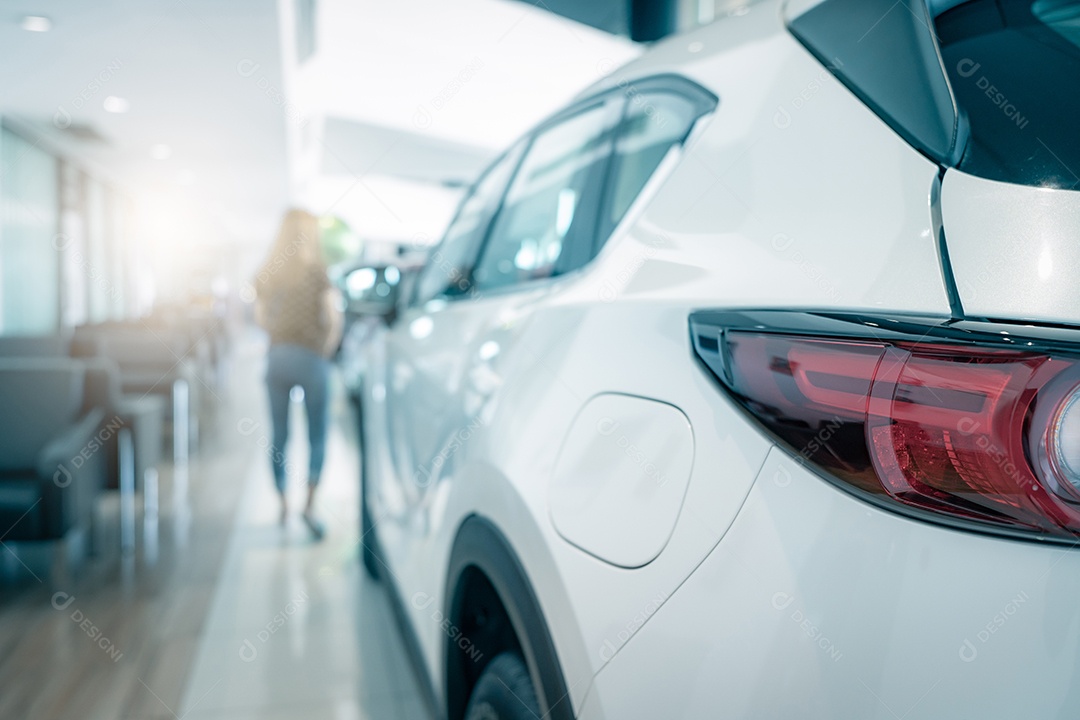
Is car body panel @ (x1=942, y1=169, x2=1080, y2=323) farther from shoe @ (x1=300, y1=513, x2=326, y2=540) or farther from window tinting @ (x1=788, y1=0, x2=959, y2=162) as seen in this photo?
shoe @ (x1=300, y1=513, x2=326, y2=540)

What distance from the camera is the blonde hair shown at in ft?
11.9

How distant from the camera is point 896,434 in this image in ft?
2.02

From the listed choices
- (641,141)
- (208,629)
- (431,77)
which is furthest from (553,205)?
(431,77)

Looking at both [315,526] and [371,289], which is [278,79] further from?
[371,289]

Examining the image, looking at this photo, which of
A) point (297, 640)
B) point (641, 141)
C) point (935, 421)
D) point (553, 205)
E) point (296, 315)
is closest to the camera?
point (935, 421)

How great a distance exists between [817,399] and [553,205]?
3.21ft

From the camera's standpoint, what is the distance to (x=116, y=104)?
7.33 m

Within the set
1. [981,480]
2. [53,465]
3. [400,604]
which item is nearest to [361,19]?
[53,465]

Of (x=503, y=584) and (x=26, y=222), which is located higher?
(x=26, y=222)

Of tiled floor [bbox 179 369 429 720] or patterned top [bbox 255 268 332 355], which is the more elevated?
patterned top [bbox 255 268 332 355]

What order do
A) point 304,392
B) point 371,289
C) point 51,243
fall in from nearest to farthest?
point 371,289, point 304,392, point 51,243

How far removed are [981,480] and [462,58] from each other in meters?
7.45

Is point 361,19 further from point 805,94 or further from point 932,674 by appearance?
point 932,674

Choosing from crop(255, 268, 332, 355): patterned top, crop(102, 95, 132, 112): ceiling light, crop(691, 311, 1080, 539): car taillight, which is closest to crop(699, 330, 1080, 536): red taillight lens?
crop(691, 311, 1080, 539): car taillight
